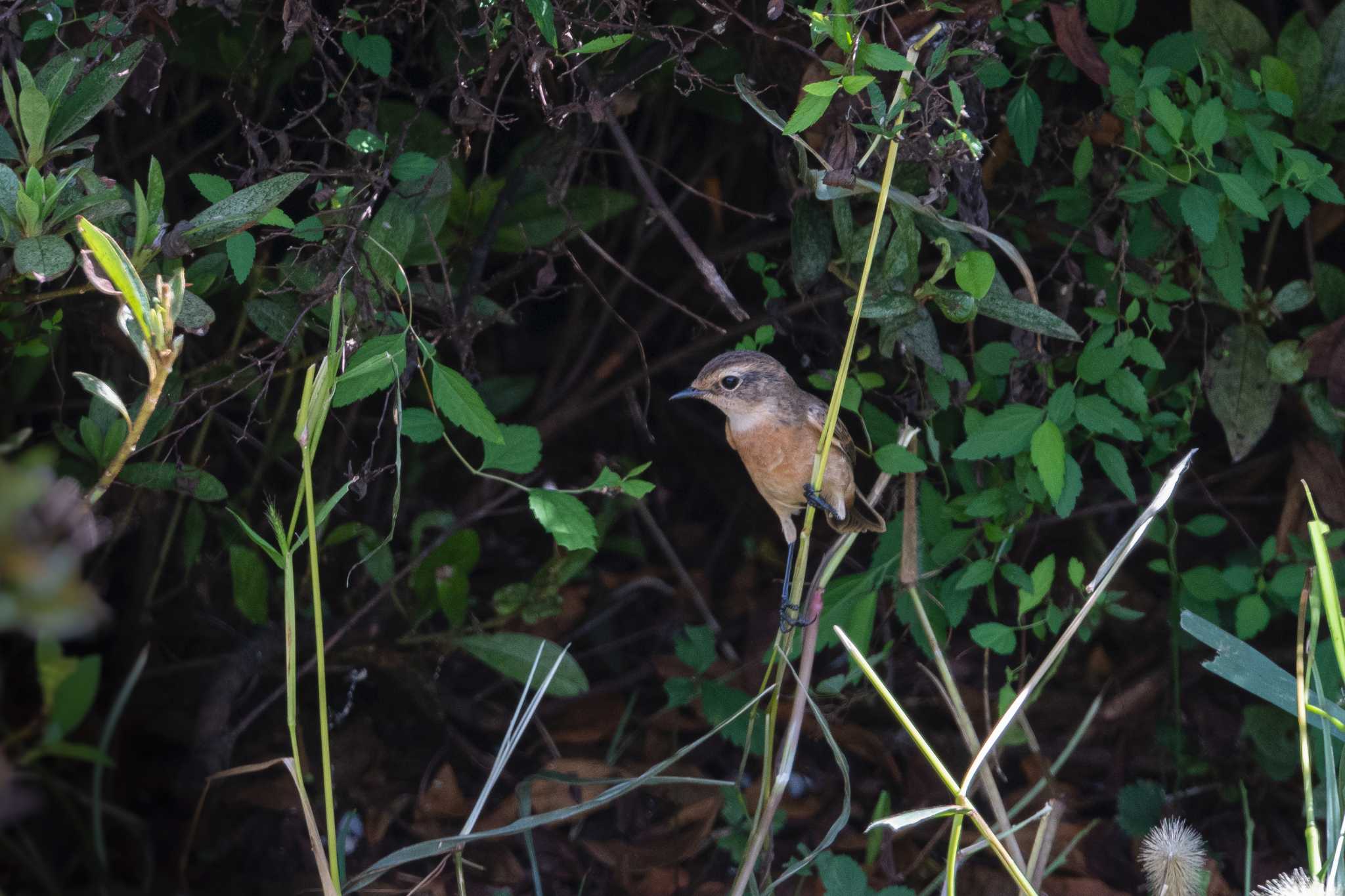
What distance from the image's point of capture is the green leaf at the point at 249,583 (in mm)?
3004

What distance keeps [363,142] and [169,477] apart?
2.63 feet

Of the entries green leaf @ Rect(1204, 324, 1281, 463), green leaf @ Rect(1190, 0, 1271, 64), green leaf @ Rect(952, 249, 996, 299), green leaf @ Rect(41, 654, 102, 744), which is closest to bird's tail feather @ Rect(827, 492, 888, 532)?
green leaf @ Rect(952, 249, 996, 299)

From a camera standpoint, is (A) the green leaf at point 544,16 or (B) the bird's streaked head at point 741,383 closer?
(A) the green leaf at point 544,16

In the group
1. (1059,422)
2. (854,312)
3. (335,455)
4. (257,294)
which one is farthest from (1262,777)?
(257,294)

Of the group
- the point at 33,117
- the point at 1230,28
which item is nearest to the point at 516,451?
the point at 33,117

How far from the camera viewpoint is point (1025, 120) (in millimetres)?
2607

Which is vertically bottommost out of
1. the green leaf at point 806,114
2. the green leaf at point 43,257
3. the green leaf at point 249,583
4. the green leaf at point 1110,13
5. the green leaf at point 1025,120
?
the green leaf at point 249,583

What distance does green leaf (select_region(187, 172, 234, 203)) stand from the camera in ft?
6.93

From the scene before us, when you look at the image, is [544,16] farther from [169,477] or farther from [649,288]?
[169,477]

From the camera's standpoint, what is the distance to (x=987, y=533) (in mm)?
2809

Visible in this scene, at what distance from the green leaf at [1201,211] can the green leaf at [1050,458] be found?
48 centimetres

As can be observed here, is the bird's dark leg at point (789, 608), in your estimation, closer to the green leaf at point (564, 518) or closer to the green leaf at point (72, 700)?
the green leaf at point (564, 518)

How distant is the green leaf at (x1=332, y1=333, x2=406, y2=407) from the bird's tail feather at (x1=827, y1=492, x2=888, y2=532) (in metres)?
1.17

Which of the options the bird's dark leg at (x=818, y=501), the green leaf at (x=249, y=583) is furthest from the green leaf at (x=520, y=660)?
the bird's dark leg at (x=818, y=501)
